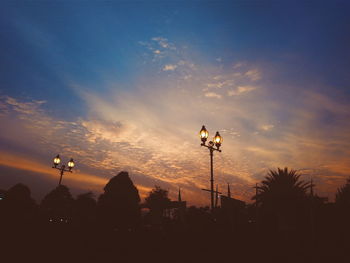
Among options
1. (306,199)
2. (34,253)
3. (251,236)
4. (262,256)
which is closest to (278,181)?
(306,199)

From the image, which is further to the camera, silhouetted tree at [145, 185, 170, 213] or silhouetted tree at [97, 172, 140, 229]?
silhouetted tree at [145, 185, 170, 213]

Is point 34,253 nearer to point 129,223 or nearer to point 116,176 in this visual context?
point 129,223

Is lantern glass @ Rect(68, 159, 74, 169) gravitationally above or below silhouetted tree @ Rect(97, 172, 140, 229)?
above

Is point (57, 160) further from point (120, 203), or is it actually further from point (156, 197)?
point (156, 197)

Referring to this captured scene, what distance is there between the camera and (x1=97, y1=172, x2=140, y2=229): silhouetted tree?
22.5m

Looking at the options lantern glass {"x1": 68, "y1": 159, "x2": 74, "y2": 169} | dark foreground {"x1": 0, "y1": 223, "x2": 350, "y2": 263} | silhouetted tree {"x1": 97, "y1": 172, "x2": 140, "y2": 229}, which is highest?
lantern glass {"x1": 68, "y1": 159, "x2": 74, "y2": 169}

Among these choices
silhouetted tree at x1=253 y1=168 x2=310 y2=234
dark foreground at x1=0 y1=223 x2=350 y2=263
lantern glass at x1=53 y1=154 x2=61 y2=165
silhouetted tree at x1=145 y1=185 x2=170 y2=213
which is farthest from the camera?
silhouetted tree at x1=145 y1=185 x2=170 y2=213

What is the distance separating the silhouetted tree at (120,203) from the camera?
73.9ft

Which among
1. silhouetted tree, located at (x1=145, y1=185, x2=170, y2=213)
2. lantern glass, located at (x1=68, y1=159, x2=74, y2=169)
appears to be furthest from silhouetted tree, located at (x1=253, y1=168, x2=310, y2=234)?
silhouetted tree, located at (x1=145, y1=185, x2=170, y2=213)

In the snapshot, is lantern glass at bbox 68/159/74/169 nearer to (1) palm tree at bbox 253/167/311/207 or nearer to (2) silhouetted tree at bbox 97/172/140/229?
(2) silhouetted tree at bbox 97/172/140/229

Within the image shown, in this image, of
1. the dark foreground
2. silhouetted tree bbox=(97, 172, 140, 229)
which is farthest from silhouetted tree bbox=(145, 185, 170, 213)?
the dark foreground

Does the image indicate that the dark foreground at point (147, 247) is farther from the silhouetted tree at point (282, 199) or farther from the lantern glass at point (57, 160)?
the lantern glass at point (57, 160)

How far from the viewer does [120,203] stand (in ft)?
77.6

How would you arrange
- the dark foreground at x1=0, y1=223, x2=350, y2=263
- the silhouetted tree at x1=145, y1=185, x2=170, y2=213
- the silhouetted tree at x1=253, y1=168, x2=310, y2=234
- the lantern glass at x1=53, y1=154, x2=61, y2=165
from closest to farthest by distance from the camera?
the dark foreground at x1=0, y1=223, x2=350, y2=263
the silhouetted tree at x1=253, y1=168, x2=310, y2=234
the lantern glass at x1=53, y1=154, x2=61, y2=165
the silhouetted tree at x1=145, y1=185, x2=170, y2=213
